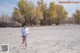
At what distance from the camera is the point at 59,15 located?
355ft

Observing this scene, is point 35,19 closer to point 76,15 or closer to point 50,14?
point 50,14

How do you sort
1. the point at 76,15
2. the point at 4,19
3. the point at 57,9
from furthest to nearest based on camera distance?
1. the point at 76,15
2. the point at 57,9
3. the point at 4,19

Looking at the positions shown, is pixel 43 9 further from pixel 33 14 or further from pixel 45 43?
pixel 45 43

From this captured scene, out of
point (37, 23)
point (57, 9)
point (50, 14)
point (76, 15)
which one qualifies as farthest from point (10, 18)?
point (76, 15)

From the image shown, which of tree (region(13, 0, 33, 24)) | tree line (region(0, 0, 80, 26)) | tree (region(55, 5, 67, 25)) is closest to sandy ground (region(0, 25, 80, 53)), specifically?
tree line (region(0, 0, 80, 26))

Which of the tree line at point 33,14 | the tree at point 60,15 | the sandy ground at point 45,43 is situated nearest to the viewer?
the sandy ground at point 45,43

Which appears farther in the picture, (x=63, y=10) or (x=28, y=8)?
(x=63, y=10)

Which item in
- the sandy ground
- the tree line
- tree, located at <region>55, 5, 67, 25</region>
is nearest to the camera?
the sandy ground

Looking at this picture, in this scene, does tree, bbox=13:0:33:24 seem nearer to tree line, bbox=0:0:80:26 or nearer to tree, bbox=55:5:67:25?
tree line, bbox=0:0:80:26

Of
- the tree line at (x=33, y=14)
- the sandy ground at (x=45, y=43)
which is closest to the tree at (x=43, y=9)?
the tree line at (x=33, y=14)

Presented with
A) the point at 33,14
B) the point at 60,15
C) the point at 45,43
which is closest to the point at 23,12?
the point at 33,14

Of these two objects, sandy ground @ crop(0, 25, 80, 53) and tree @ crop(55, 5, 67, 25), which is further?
tree @ crop(55, 5, 67, 25)

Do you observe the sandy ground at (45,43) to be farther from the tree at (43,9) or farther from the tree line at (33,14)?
the tree at (43,9)

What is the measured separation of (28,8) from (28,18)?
3.59 m
